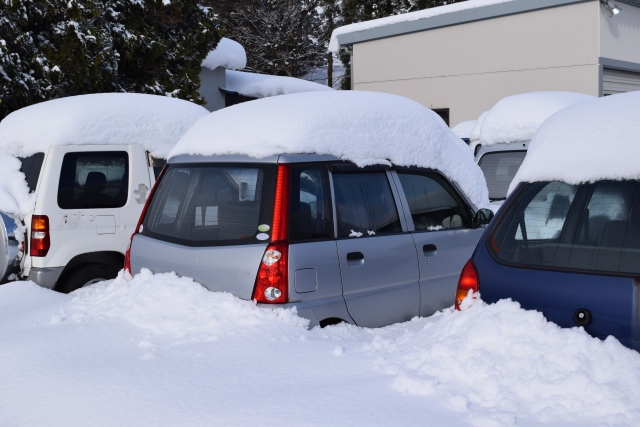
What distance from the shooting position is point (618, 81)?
62.5 ft

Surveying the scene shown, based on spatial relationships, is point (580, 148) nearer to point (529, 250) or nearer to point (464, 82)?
point (529, 250)

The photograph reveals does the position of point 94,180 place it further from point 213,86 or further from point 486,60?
point 213,86

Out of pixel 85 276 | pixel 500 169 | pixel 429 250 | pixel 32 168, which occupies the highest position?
pixel 32 168

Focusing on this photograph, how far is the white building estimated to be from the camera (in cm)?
1827

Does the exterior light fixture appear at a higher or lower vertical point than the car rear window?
higher

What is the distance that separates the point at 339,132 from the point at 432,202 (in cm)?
114

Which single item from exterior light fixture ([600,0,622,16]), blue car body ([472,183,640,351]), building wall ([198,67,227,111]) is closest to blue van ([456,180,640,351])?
blue car body ([472,183,640,351])

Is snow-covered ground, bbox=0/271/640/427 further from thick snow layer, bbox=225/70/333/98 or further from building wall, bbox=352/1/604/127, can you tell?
thick snow layer, bbox=225/70/333/98

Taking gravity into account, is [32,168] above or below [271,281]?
above

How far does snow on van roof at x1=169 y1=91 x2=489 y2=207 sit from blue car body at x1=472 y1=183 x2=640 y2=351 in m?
1.59

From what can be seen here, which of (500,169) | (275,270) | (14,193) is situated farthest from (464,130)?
(275,270)

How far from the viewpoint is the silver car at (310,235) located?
191 inches

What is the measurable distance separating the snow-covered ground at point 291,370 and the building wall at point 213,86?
22794 millimetres

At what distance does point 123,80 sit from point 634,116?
14.8m
